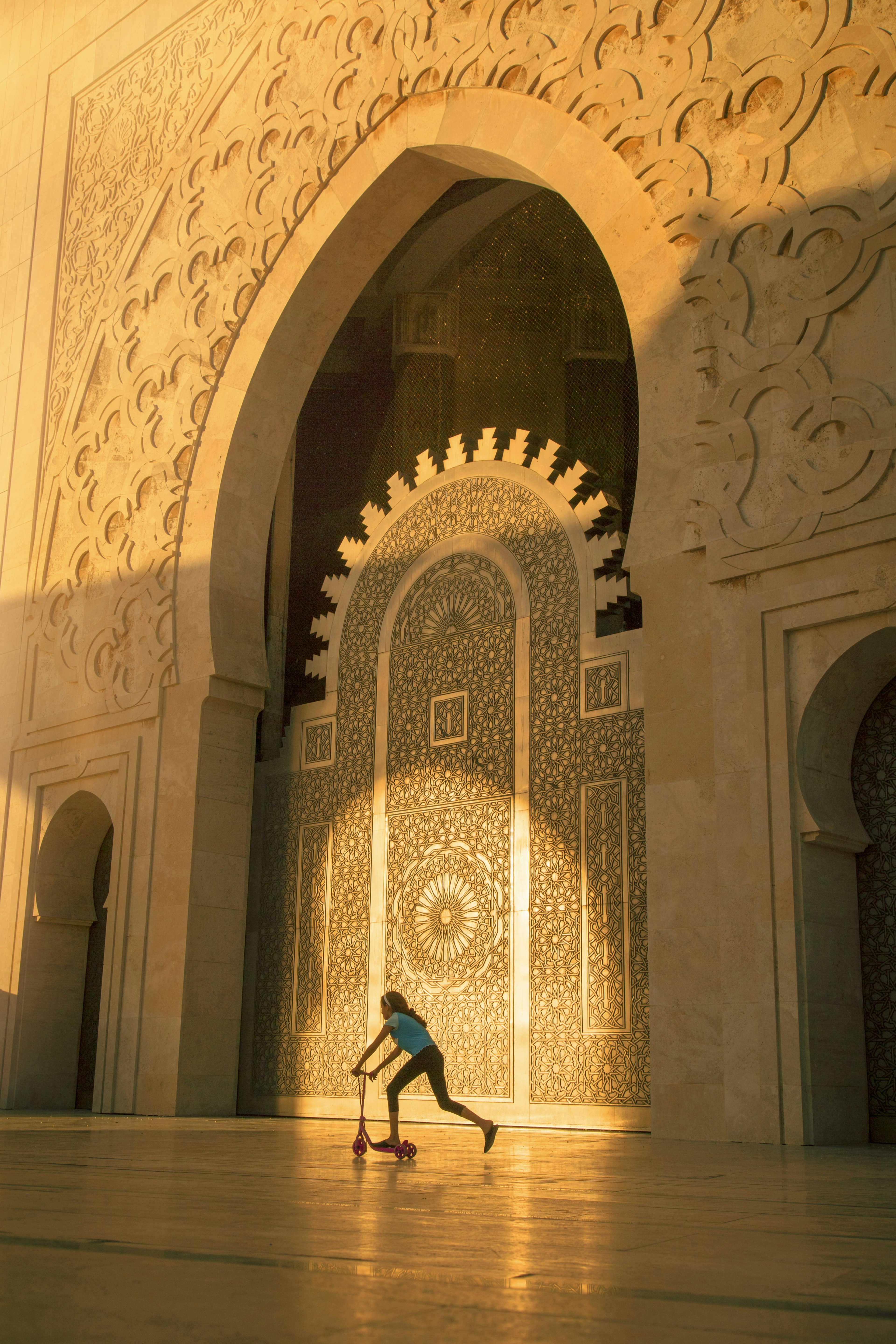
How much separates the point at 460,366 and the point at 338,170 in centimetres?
199

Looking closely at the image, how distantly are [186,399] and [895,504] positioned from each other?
5.34 metres

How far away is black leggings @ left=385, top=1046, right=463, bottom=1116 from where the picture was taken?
4965 mm

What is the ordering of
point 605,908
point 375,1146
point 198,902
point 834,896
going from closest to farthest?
point 375,1146
point 834,896
point 605,908
point 198,902

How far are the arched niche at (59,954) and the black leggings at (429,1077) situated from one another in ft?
14.5

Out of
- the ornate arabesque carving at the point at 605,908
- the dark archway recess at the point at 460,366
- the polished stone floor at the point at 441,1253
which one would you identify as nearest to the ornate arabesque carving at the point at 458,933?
the ornate arabesque carving at the point at 605,908

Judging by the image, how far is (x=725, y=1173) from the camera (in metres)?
3.77

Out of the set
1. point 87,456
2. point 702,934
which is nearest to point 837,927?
point 702,934

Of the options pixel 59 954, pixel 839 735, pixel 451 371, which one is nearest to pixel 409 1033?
pixel 839 735

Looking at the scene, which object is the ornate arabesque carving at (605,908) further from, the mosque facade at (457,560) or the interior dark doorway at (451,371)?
the interior dark doorway at (451,371)

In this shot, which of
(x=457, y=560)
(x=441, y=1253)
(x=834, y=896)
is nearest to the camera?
(x=441, y=1253)

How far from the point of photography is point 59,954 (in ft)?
30.2

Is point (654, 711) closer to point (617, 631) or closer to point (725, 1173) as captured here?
point (617, 631)

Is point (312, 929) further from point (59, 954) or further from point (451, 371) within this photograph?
point (451, 371)

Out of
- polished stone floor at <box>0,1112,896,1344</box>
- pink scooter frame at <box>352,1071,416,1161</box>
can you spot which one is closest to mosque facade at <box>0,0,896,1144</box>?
pink scooter frame at <box>352,1071,416,1161</box>
